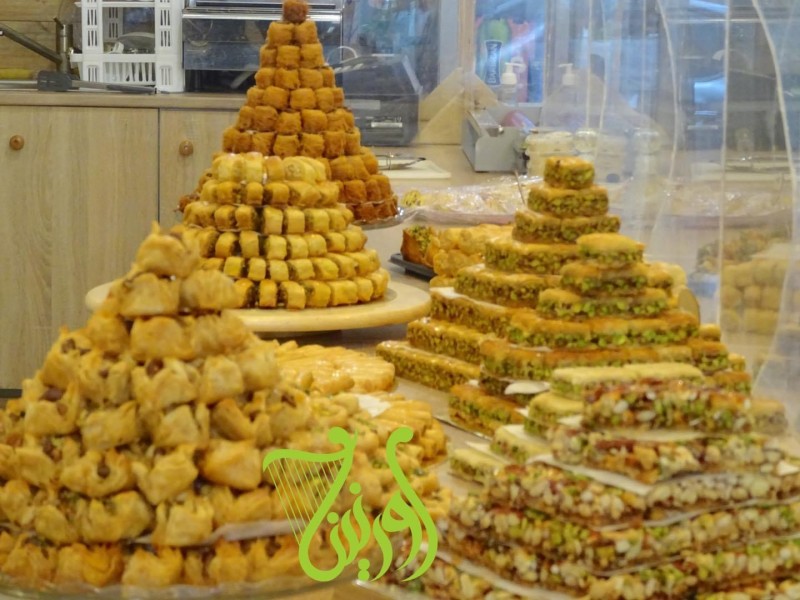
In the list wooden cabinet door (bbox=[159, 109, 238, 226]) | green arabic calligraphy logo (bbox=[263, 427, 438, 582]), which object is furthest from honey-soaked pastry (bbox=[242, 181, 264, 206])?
wooden cabinet door (bbox=[159, 109, 238, 226])

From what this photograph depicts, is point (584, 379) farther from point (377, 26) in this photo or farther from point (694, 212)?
point (377, 26)

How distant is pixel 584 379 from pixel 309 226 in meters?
1.25

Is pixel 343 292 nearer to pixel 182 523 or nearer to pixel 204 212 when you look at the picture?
pixel 204 212

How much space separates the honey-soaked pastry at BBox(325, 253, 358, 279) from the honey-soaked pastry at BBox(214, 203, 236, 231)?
209 millimetres

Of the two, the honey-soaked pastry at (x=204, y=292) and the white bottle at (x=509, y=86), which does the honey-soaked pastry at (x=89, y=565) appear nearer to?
the honey-soaked pastry at (x=204, y=292)

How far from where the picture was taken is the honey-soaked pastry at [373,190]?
337 cm

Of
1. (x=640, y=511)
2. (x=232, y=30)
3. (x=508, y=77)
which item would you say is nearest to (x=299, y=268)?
(x=640, y=511)

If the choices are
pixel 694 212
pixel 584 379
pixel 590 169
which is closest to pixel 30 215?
pixel 694 212

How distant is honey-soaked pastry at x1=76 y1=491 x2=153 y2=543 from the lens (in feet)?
3.75

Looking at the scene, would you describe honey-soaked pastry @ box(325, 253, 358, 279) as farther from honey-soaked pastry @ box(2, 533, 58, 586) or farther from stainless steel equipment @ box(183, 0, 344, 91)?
stainless steel equipment @ box(183, 0, 344, 91)

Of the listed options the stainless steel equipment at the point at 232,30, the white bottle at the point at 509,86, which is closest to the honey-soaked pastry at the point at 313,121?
the stainless steel equipment at the point at 232,30

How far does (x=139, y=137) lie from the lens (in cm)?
525

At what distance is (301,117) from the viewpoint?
3.27 meters

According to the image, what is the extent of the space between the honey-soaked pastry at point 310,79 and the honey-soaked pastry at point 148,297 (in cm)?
219
